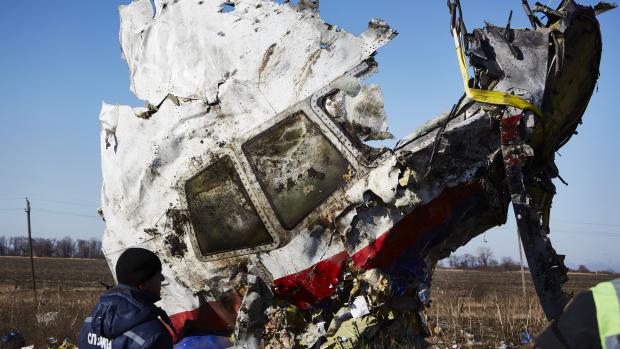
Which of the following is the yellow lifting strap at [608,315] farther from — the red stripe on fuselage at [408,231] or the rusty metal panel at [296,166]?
the rusty metal panel at [296,166]

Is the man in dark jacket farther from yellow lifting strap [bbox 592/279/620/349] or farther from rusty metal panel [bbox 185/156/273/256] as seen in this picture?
yellow lifting strap [bbox 592/279/620/349]

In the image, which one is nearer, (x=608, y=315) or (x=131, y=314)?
(x=608, y=315)

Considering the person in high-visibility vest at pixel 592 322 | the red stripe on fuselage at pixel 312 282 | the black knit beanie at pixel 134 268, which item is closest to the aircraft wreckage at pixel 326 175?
the red stripe on fuselage at pixel 312 282

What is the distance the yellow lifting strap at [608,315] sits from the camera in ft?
5.42

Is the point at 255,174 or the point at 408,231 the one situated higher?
the point at 255,174

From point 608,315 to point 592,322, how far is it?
51 mm

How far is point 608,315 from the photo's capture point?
1.67 meters

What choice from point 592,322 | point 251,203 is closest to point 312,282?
point 251,203

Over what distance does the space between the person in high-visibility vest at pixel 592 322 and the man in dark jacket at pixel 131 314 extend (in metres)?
2.23

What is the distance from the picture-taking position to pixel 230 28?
6312mm

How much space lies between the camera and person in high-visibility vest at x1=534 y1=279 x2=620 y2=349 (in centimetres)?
167

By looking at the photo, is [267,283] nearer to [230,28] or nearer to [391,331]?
[391,331]

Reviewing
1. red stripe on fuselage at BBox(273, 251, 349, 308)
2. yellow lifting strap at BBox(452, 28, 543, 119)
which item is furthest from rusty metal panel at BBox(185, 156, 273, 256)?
yellow lifting strap at BBox(452, 28, 543, 119)

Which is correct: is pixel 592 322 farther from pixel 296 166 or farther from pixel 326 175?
pixel 296 166
